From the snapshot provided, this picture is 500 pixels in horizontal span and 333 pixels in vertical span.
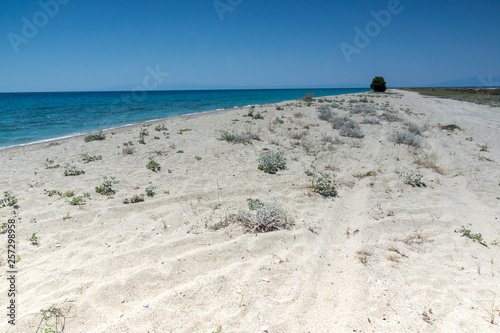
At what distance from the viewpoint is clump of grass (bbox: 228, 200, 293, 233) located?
4.35 m

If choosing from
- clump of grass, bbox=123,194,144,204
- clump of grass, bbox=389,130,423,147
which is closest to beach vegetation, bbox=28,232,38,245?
clump of grass, bbox=123,194,144,204

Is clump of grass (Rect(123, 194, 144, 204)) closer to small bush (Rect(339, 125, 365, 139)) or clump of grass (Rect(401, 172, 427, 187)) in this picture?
clump of grass (Rect(401, 172, 427, 187))

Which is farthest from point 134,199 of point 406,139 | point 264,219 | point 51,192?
point 406,139

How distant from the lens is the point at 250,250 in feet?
12.6

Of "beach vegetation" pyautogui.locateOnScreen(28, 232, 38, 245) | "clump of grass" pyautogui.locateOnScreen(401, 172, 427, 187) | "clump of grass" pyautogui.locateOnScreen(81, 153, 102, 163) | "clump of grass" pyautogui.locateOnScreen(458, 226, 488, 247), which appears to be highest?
"clump of grass" pyautogui.locateOnScreen(81, 153, 102, 163)

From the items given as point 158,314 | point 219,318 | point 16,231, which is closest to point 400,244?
point 219,318

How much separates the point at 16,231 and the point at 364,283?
523 centimetres

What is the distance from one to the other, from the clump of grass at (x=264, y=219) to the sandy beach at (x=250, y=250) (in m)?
0.14

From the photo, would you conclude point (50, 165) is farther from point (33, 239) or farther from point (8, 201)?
point (33, 239)

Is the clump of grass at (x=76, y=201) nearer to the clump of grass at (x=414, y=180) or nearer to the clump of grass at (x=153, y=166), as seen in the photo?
the clump of grass at (x=153, y=166)

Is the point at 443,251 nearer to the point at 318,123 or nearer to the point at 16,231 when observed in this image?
the point at 16,231

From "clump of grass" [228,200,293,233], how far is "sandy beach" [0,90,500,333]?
136mm

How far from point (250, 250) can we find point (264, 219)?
0.72 m

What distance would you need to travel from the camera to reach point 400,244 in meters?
4.06
